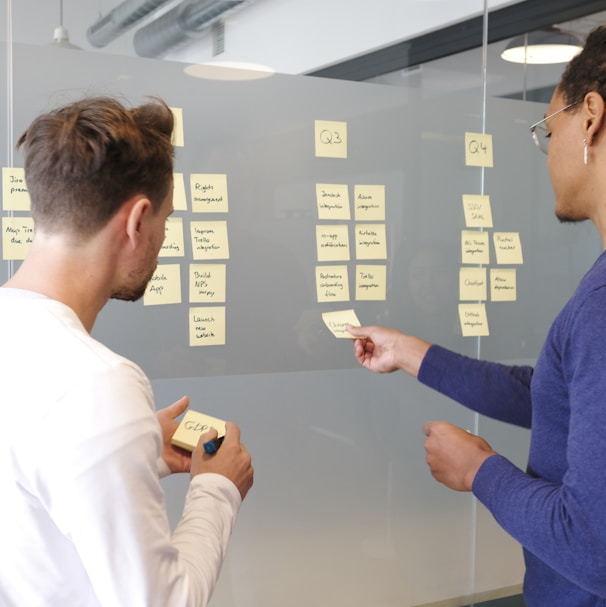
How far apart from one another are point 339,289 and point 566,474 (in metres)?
1.35

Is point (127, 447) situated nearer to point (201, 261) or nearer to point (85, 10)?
point (201, 261)

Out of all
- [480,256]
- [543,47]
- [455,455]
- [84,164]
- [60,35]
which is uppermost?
[543,47]

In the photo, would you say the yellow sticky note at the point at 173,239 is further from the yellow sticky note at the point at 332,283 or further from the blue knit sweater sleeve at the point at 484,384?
the blue knit sweater sleeve at the point at 484,384

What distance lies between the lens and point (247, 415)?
2285 mm

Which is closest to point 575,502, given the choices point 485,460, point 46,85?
point 485,460

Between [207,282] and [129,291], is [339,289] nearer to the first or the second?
[207,282]

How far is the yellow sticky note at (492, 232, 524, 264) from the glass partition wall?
0.05 feet

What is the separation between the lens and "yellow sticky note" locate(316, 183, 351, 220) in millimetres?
2355

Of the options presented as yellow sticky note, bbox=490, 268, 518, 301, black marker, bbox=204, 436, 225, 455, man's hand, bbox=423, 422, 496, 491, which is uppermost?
yellow sticky note, bbox=490, 268, 518, 301

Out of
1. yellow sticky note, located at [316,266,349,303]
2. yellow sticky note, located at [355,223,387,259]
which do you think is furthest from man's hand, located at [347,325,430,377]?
yellow sticky note, located at [355,223,387,259]

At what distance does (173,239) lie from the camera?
215 cm

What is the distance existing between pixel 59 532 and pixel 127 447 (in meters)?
0.16

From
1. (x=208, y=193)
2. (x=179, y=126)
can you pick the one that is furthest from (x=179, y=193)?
(x=179, y=126)

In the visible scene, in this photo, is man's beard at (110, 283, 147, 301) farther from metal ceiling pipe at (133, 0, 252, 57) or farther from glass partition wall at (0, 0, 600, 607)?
metal ceiling pipe at (133, 0, 252, 57)
